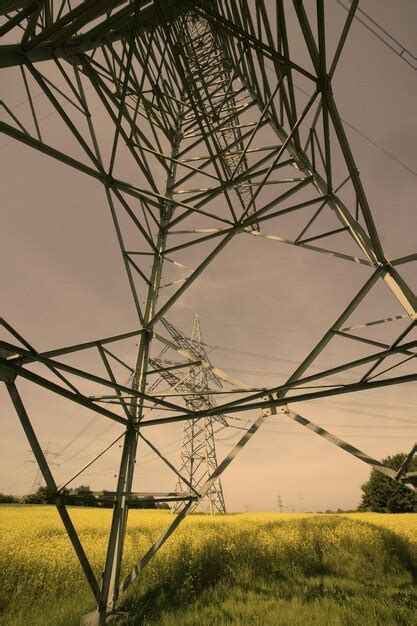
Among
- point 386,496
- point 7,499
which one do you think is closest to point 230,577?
point 386,496

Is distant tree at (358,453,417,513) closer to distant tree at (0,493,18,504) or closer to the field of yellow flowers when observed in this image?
the field of yellow flowers

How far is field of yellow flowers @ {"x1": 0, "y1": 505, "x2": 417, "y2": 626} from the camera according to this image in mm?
5043

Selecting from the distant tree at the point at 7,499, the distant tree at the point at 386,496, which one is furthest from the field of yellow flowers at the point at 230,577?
the distant tree at the point at 7,499

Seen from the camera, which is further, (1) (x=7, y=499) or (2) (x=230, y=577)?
(1) (x=7, y=499)

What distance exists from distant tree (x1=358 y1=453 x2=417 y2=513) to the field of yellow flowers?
3608 centimetres

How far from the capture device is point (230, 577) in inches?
286

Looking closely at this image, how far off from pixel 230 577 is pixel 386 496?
44.5 meters

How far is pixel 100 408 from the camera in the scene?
14.8 ft

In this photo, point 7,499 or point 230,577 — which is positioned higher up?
point 230,577

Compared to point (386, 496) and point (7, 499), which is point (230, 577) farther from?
point (7, 499)

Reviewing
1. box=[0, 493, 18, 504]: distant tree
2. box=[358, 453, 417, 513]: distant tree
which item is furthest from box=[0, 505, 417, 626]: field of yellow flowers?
box=[0, 493, 18, 504]: distant tree

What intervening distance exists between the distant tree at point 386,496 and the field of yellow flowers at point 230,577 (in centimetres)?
3608

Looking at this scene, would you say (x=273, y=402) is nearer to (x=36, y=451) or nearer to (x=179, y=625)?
(x=36, y=451)

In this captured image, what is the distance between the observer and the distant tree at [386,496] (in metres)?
39.8
